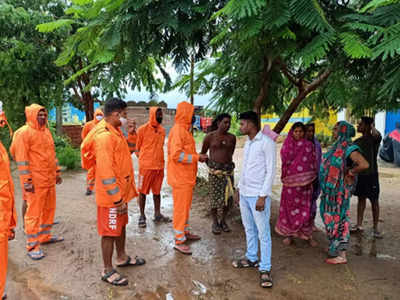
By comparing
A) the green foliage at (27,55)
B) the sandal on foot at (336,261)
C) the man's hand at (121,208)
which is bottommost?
the sandal on foot at (336,261)

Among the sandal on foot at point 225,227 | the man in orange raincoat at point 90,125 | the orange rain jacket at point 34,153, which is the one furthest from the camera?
the man in orange raincoat at point 90,125

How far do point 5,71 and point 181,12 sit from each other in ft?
22.0

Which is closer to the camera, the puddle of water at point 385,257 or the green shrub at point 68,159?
the puddle of water at point 385,257

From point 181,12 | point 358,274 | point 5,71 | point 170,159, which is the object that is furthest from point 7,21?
point 358,274

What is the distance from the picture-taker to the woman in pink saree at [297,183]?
3979mm

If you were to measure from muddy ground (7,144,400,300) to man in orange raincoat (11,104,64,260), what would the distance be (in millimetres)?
368

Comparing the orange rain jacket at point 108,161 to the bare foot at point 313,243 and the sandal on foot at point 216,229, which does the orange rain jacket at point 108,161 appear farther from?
the bare foot at point 313,243

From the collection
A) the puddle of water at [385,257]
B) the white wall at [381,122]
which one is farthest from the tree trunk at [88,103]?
the white wall at [381,122]

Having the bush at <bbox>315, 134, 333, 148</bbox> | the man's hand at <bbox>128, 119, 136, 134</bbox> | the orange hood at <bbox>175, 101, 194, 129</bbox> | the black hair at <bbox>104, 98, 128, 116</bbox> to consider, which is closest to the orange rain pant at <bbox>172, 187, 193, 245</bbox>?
the orange hood at <bbox>175, 101, 194, 129</bbox>

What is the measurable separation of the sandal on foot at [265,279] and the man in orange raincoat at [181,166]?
1.04 metres

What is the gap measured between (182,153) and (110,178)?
1118 millimetres

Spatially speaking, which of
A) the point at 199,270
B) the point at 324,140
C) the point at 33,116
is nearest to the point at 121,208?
the point at 199,270

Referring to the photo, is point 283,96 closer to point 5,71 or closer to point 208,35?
point 208,35

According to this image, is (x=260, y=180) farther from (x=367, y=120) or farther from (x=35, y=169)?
(x=35, y=169)
